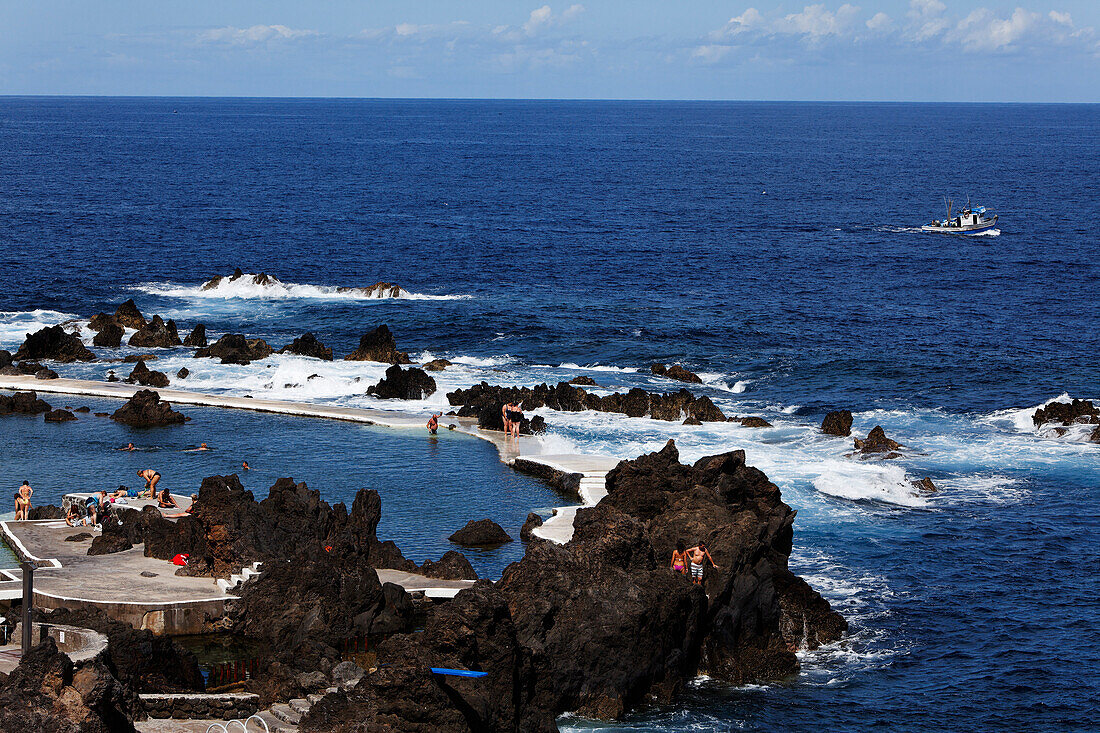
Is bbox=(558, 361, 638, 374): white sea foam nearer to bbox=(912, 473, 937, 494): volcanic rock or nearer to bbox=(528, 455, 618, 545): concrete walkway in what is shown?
bbox=(528, 455, 618, 545): concrete walkway

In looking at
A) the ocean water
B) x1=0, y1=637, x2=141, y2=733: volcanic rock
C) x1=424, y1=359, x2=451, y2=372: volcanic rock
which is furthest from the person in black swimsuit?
x1=0, y1=637, x2=141, y2=733: volcanic rock

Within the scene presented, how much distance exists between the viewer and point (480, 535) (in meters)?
42.0

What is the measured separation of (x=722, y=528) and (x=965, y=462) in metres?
23.9

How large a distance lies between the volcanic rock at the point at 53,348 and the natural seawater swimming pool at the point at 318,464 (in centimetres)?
1222

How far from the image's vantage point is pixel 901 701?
3181 centimetres

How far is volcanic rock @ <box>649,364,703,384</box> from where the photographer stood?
233 feet

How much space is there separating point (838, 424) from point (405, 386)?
22.8m

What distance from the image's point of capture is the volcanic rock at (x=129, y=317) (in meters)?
81.8

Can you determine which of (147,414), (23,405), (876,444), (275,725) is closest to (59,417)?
(23,405)

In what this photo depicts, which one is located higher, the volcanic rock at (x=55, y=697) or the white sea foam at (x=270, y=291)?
the volcanic rock at (x=55, y=697)

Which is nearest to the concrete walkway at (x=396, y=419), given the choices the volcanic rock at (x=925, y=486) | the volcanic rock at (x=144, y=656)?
the volcanic rock at (x=925, y=486)

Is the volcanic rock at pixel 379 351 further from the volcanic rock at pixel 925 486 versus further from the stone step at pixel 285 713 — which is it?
the stone step at pixel 285 713

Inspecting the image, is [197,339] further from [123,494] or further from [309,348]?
[123,494]

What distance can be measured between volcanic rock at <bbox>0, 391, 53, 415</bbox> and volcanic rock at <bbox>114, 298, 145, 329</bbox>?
2114 cm
